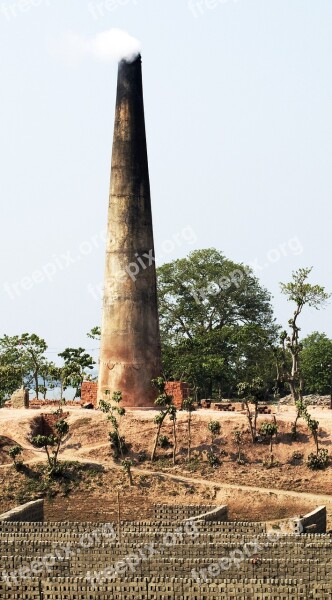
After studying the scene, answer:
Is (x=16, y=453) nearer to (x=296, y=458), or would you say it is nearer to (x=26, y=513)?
(x=26, y=513)

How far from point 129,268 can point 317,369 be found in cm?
2919

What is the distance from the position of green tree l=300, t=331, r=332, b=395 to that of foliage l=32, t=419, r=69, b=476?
31.8 meters

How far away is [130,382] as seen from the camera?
59.7 m

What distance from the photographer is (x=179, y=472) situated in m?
53.5

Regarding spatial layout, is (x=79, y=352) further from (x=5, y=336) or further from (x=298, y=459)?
(x=298, y=459)

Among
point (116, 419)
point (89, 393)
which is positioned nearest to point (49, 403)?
point (89, 393)

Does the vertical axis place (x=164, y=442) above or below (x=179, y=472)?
above

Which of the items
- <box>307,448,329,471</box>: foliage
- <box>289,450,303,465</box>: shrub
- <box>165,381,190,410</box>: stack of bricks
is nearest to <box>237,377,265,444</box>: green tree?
<box>289,450,303,465</box>: shrub

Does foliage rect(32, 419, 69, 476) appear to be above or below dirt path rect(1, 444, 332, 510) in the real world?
above

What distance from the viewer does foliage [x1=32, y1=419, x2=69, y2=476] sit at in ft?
173

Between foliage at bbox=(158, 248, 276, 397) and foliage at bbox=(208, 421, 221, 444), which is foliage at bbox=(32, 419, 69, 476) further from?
foliage at bbox=(158, 248, 276, 397)

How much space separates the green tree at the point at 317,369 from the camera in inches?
3339

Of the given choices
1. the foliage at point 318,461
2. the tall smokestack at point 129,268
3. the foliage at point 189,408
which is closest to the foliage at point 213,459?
the foliage at point 189,408

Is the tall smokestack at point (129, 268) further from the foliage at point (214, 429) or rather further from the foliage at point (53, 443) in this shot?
the foliage at point (53, 443)
